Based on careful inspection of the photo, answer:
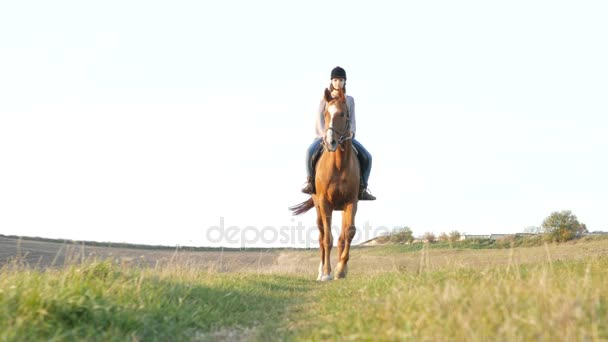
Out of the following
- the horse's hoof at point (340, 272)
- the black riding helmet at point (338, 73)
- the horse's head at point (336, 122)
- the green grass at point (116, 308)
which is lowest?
the green grass at point (116, 308)

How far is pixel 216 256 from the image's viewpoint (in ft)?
119

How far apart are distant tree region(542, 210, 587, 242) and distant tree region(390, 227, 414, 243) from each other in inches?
354

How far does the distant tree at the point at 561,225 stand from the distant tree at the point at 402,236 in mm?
8994

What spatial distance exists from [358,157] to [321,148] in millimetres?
919

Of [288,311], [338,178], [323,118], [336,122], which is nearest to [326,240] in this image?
[338,178]

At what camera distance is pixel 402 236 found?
Result: 46031 mm

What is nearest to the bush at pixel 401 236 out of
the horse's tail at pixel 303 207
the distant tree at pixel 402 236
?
the distant tree at pixel 402 236

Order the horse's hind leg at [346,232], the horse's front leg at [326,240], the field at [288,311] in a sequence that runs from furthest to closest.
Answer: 1. the horse's front leg at [326,240]
2. the horse's hind leg at [346,232]
3. the field at [288,311]

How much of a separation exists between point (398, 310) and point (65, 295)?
3384 mm

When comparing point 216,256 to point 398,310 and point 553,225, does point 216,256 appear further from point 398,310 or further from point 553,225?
point 398,310

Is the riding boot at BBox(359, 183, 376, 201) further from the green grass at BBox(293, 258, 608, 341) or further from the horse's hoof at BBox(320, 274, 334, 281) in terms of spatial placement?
the green grass at BBox(293, 258, 608, 341)

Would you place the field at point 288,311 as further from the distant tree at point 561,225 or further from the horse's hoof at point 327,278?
the distant tree at point 561,225

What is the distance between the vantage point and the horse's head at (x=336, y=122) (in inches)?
529

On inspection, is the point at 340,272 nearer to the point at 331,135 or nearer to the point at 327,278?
the point at 327,278
